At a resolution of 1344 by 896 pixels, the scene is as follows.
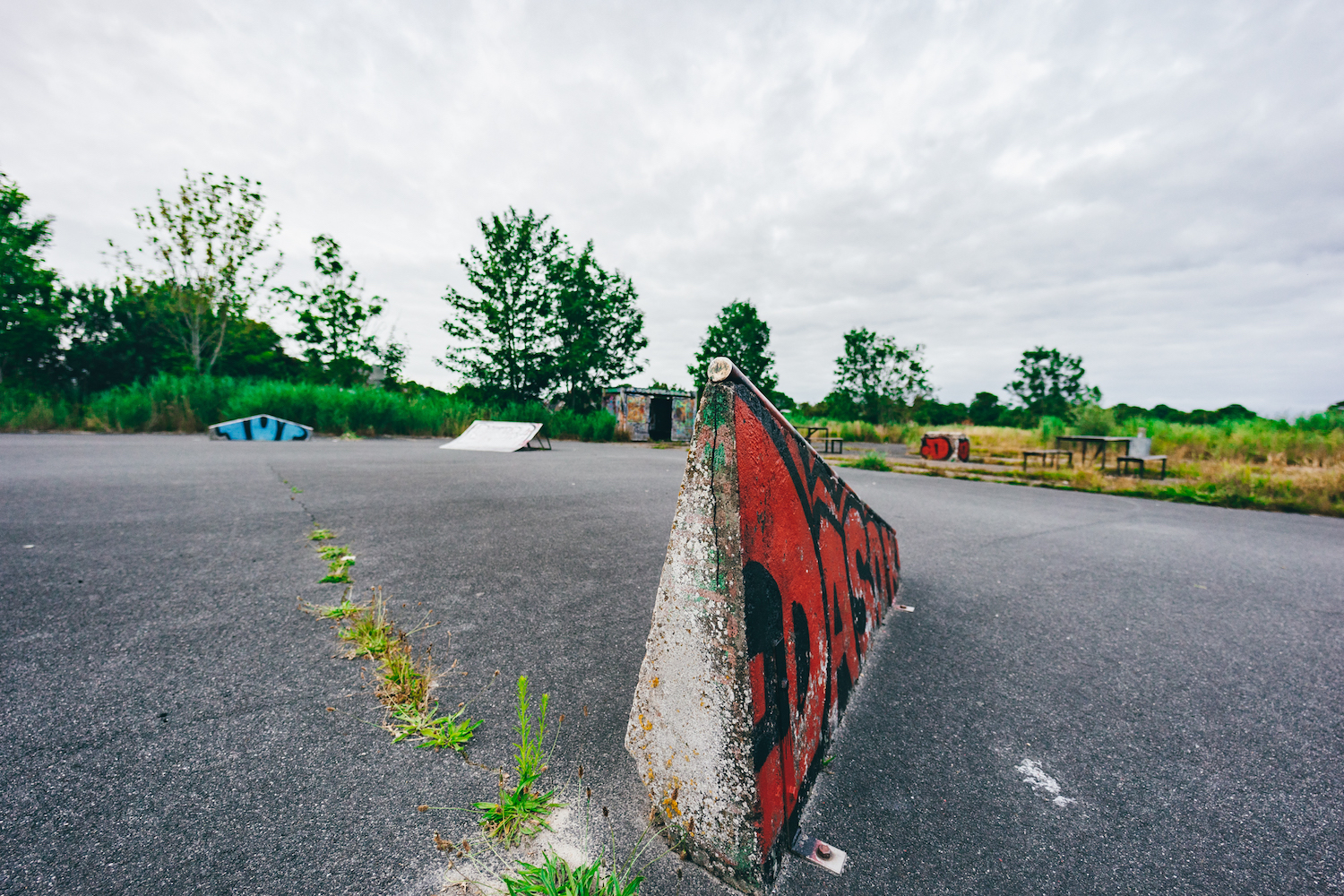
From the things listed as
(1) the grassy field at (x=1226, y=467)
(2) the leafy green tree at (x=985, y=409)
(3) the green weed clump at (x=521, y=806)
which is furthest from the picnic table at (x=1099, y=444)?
(2) the leafy green tree at (x=985, y=409)

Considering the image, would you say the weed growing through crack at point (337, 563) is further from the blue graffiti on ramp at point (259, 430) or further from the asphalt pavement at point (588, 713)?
the blue graffiti on ramp at point (259, 430)

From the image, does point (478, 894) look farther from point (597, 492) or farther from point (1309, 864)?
point (597, 492)

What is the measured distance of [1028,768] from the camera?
1559mm

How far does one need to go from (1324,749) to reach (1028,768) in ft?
3.69

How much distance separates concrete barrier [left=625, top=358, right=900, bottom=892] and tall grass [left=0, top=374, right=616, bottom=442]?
17.7 meters

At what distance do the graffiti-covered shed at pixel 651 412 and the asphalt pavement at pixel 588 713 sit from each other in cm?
1767

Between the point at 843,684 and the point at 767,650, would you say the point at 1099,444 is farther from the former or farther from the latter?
the point at 767,650

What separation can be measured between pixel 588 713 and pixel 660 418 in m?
21.4

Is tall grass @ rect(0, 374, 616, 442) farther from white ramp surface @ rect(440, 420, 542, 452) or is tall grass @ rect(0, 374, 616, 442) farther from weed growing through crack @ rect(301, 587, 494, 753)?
weed growing through crack @ rect(301, 587, 494, 753)

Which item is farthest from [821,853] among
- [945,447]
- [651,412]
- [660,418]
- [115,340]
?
[115,340]

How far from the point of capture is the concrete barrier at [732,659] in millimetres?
1136

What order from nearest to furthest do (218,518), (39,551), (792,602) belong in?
(792,602) < (39,551) < (218,518)

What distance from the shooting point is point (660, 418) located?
75.4 ft

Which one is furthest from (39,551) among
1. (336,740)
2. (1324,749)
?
(1324,749)
